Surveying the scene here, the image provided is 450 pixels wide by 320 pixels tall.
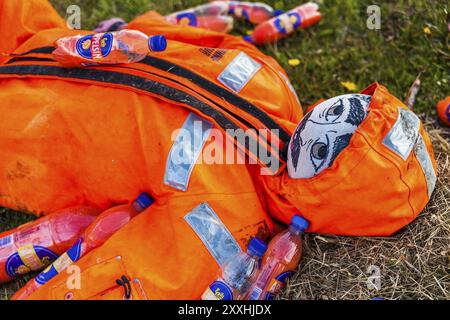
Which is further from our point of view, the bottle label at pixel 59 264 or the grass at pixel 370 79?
the bottle label at pixel 59 264

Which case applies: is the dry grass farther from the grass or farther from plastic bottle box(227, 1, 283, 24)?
plastic bottle box(227, 1, 283, 24)

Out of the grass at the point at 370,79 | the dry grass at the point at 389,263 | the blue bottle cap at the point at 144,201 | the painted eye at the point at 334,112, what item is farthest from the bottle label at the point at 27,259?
the painted eye at the point at 334,112

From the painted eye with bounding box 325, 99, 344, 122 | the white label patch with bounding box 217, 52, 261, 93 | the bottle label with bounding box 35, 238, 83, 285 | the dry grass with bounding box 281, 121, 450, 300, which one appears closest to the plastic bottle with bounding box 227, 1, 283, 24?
the white label patch with bounding box 217, 52, 261, 93

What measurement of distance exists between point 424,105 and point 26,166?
2.37 meters

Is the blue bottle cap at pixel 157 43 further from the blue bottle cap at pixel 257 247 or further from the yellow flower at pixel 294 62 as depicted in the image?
the yellow flower at pixel 294 62

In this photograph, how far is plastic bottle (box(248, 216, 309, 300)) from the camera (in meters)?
2.63

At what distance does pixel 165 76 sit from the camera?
2697 millimetres

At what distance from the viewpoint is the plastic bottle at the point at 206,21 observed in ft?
12.5

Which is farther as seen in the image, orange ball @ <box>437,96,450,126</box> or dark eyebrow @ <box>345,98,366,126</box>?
orange ball @ <box>437,96,450,126</box>

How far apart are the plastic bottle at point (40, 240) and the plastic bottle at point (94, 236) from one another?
4.3 inches

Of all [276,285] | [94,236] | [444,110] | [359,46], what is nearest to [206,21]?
[359,46]

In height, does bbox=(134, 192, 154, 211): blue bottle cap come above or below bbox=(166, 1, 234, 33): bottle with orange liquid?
below

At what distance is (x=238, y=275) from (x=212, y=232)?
25cm

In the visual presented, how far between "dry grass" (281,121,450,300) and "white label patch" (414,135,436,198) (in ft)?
0.44
